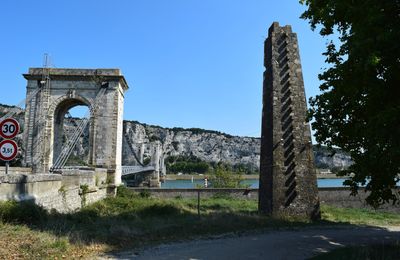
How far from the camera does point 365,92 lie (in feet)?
28.0

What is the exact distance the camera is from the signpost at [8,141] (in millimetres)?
8312

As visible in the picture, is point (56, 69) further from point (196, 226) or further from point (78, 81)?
point (196, 226)

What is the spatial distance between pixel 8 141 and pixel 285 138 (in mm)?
11620

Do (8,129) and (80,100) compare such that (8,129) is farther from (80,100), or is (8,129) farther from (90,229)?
(80,100)

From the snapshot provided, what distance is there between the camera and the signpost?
27.3ft

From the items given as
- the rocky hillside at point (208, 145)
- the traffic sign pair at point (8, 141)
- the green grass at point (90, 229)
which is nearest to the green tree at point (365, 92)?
the green grass at point (90, 229)

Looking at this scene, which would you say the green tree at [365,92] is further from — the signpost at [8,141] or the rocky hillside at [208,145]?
the rocky hillside at [208,145]

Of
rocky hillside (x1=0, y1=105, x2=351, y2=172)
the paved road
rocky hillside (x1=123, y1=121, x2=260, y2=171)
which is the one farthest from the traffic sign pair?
rocky hillside (x1=123, y1=121, x2=260, y2=171)

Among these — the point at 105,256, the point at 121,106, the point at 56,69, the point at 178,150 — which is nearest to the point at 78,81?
the point at 56,69

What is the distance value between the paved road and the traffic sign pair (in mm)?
3036

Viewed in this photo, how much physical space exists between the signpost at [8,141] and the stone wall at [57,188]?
984mm

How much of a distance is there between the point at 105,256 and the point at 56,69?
1665 centimetres

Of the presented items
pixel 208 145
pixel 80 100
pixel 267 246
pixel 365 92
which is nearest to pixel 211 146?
pixel 208 145

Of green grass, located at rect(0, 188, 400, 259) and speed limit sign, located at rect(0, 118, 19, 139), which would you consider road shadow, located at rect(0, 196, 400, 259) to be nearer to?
green grass, located at rect(0, 188, 400, 259)
